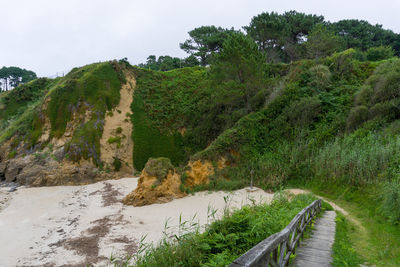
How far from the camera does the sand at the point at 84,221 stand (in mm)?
7766

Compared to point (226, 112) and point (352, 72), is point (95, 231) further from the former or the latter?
point (352, 72)

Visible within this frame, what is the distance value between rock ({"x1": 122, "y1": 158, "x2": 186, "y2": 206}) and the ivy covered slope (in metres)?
7.27

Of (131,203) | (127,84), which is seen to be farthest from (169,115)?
(131,203)

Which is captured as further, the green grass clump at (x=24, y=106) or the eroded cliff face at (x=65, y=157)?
the green grass clump at (x=24, y=106)

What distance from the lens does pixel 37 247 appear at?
8328 mm

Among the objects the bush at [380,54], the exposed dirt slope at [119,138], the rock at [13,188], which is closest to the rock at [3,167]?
the rock at [13,188]

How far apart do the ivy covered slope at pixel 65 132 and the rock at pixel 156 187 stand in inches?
286

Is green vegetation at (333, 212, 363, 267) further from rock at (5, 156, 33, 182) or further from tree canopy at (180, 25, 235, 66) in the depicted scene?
tree canopy at (180, 25, 235, 66)

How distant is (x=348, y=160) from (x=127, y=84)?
2308cm

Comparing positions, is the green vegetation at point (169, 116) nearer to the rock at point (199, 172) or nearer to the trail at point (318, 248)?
the rock at point (199, 172)

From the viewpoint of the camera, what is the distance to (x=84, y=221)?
1066 cm

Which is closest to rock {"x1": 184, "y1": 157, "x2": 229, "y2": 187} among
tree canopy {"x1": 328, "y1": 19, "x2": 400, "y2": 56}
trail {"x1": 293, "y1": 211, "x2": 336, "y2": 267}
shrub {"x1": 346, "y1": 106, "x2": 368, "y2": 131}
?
shrub {"x1": 346, "y1": 106, "x2": 368, "y2": 131}

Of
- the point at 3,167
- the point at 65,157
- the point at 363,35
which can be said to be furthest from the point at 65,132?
the point at 363,35

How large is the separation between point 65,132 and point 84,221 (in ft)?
43.1
